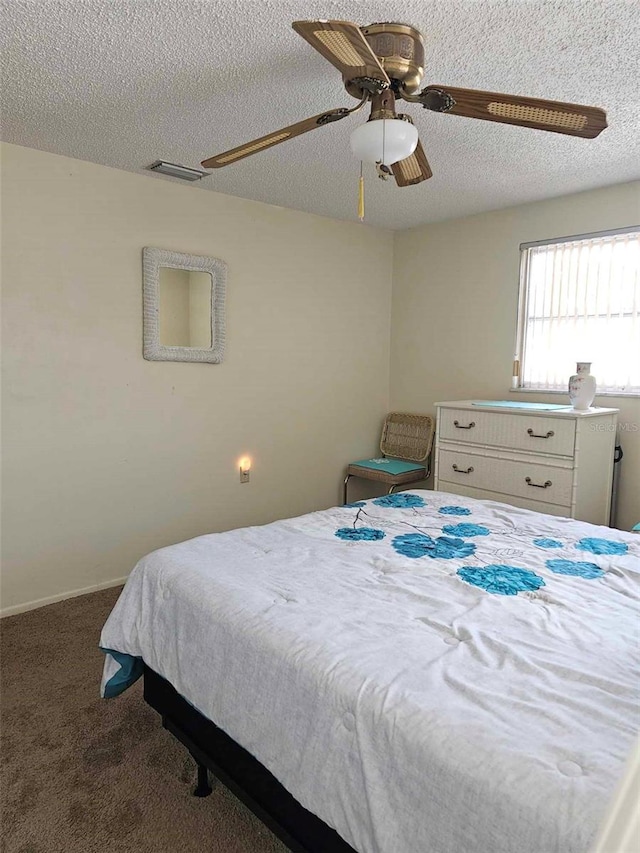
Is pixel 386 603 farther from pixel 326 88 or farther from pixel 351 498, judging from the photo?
pixel 351 498

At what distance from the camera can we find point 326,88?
2148 millimetres

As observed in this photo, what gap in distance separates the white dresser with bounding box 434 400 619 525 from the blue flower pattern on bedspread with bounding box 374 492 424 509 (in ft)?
3.02

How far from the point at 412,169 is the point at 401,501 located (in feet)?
4.54

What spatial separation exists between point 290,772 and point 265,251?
128 inches

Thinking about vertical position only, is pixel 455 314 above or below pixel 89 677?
above

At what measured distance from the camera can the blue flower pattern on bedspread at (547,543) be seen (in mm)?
1933

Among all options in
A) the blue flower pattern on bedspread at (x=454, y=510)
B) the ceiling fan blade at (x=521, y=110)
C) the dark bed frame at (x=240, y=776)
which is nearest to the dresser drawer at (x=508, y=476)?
the blue flower pattern on bedspread at (x=454, y=510)

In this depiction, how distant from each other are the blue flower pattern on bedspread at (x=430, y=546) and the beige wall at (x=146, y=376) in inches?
75.8

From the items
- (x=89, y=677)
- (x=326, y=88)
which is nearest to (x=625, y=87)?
(x=326, y=88)

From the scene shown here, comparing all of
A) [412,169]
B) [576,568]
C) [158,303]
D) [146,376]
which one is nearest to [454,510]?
[576,568]

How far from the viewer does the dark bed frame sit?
4.11ft

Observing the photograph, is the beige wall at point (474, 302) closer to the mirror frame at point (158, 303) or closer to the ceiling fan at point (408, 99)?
the mirror frame at point (158, 303)

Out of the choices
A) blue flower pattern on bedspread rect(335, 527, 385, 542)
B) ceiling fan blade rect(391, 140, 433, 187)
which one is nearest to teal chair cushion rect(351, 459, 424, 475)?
blue flower pattern on bedspread rect(335, 527, 385, 542)

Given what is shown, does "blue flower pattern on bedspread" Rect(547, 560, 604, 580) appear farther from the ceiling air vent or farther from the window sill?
the ceiling air vent
